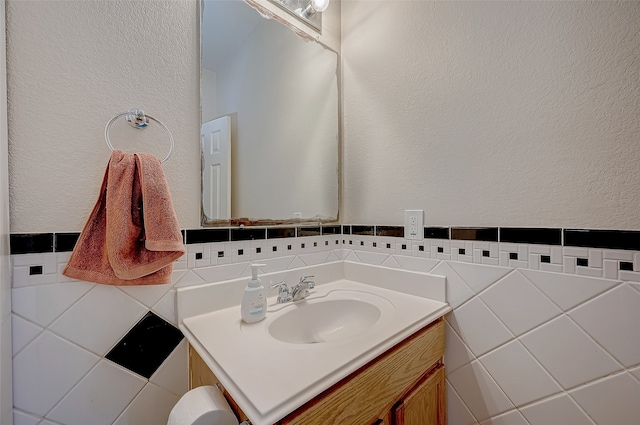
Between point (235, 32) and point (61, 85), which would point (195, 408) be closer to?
point (61, 85)

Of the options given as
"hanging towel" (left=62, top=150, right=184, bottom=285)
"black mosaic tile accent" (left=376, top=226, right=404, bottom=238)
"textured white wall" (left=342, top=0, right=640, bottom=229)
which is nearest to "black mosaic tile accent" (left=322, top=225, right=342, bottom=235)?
"textured white wall" (left=342, top=0, right=640, bottom=229)

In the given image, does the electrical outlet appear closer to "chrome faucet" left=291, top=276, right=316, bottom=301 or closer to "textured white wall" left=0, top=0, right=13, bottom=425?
"chrome faucet" left=291, top=276, right=316, bottom=301

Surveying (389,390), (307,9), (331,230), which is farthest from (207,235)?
(307,9)

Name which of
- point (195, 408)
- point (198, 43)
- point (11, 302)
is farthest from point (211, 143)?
point (195, 408)

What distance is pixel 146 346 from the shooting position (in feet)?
2.52

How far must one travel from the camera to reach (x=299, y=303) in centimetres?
98

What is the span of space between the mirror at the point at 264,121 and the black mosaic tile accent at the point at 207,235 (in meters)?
0.03

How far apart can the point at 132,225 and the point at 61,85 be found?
15.3 inches

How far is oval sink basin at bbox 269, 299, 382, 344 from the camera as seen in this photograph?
91 cm

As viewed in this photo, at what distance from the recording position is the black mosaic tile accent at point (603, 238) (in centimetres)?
65

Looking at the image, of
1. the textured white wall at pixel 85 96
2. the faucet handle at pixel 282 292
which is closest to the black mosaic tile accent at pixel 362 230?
the faucet handle at pixel 282 292

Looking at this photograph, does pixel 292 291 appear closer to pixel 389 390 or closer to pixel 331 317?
pixel 331 317

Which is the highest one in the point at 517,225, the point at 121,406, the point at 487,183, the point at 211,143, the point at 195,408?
the point at 211,143

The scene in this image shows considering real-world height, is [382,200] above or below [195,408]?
above
